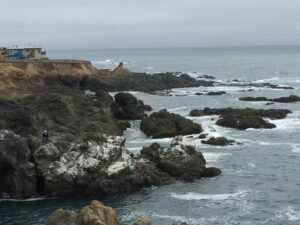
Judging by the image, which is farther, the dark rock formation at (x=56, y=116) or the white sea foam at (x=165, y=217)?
the dark rock formation at (x=56, y=116)

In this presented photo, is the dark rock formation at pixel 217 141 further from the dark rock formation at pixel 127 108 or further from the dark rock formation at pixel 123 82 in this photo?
the dark rock formation at pixel 123 82

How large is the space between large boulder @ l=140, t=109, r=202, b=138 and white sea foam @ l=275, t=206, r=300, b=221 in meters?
27.2

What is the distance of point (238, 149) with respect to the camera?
59219 millimetres

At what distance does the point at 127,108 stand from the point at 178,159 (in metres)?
33.4

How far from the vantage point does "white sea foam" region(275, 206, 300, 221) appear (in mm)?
38091

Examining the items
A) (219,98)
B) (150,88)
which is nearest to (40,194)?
(219,98)

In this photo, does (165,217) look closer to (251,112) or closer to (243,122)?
(243,122)

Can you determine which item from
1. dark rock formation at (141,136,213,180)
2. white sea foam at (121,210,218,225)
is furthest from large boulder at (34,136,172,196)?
white sea foam at (121,210,218,225)

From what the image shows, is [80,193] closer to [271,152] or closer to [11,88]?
[271,152]

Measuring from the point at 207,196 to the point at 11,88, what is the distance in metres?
50.0

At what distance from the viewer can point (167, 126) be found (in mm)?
67875

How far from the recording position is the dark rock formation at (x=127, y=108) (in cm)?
8081

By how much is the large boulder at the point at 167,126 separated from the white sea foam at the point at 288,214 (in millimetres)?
27237

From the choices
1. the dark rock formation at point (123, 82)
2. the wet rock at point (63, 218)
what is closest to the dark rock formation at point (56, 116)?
the wet rock at point (63, 218)
